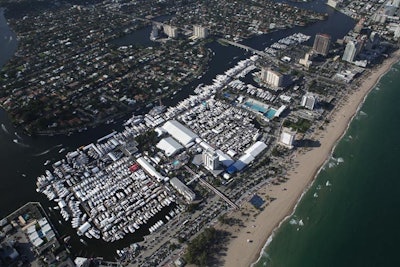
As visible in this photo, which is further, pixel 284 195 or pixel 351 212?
pixel 284 195

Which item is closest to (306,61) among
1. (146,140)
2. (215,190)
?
(146,140)

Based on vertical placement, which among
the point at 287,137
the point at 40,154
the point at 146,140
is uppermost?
the point at 287,137

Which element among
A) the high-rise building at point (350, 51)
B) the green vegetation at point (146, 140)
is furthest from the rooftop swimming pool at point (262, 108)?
the high-rise building at point (350, 51)

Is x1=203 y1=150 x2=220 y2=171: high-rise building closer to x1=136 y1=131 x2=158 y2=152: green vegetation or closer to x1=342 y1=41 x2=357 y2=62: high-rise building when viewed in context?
x1=136 y1=131 x2=158 y2=152: green vegetation

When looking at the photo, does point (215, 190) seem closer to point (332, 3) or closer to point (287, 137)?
point (287, 137)

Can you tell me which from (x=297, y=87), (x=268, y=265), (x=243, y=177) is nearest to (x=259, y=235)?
(x=268, y=265)
